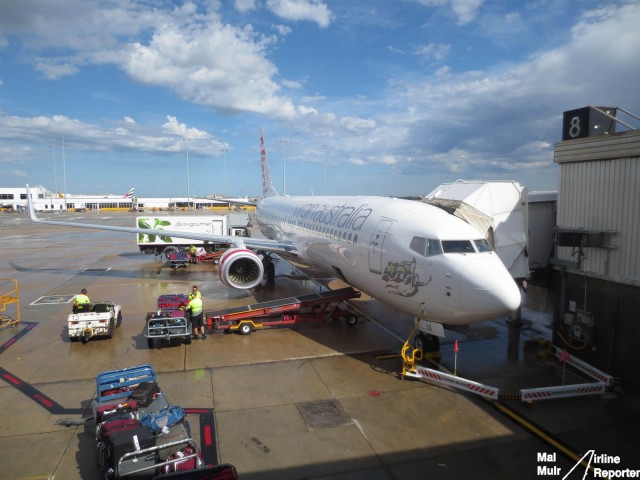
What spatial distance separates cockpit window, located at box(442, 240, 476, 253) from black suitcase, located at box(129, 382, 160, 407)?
6971 millimetres

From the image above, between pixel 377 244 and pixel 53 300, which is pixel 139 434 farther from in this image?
pixel 53 300

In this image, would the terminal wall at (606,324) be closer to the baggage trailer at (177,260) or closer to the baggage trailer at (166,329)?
the baggage trailer at (166,329)

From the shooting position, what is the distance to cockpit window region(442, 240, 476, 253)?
1009 centimetres

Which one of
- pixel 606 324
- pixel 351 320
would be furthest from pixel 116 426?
pixel 606 324

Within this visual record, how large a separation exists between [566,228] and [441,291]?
4968mm

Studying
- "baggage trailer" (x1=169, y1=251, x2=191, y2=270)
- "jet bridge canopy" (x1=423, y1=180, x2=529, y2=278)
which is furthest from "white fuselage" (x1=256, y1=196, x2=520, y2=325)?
"baggage trailer" (x1=169, y1=251, x2=191, y2=270)

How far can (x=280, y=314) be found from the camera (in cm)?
1534

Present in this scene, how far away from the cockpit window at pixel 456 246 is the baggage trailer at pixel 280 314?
5698 millimetres

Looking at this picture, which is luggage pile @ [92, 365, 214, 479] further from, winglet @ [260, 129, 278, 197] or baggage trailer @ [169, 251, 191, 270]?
winglet @ [260, 129, 278, 197]

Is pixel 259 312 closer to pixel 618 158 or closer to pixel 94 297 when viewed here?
pixel 94 297

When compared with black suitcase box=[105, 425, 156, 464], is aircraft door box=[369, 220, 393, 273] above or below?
above

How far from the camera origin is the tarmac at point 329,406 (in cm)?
725

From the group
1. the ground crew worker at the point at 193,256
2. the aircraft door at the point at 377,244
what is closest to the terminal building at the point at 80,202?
the ground crew worker at the point at 193,256

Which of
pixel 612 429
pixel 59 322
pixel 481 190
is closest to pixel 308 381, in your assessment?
pixel 612 429
